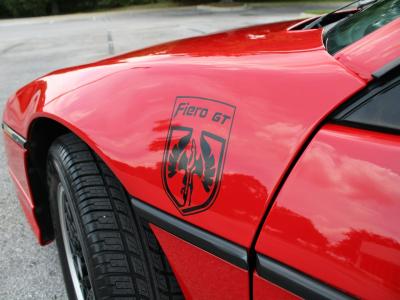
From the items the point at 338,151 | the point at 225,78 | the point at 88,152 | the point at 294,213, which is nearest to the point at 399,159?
the point at 338,151

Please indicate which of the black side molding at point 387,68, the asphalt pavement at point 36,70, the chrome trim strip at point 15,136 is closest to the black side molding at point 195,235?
the black side molding at point 387,68

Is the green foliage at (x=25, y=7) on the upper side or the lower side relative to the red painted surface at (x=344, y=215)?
lower

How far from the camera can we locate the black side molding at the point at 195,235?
99cm

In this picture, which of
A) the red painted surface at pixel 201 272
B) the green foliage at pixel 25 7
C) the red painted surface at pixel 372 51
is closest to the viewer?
the red painted surface at pixel 372 51

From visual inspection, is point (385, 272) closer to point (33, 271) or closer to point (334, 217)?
point (334, 217)

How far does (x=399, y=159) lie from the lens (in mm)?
782

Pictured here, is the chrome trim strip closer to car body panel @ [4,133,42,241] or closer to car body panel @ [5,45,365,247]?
car body panel @ [4,133,42,241]

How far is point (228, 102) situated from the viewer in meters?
1.05

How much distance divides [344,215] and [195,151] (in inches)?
16.2

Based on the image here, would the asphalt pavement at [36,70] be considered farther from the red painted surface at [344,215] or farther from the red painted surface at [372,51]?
the red painted surface at [372,51]

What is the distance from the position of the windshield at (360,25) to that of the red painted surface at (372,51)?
0.09 meters

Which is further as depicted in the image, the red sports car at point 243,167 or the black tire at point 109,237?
the black tire at point 109,237

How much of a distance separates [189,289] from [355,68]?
701 mm

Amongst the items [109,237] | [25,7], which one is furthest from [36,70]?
[25,7]
